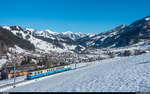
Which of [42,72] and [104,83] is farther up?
[42,72]

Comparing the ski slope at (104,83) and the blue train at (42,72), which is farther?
the blue train at (42,72)

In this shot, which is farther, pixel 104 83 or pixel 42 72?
pixel 42 72

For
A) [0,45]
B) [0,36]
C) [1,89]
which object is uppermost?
[0,36]

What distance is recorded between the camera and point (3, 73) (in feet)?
190

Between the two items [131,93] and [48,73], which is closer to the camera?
[131,93]

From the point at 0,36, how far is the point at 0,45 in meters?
40.9

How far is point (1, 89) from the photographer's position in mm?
34625

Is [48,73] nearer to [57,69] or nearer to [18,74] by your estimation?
→ [57,69]

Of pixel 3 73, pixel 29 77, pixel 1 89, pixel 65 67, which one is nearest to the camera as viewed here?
pixel 1 89

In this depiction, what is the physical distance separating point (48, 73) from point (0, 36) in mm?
158550

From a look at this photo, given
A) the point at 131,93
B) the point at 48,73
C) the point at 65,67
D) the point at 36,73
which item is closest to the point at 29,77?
the point at 36,73

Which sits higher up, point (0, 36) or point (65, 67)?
point (0, 36)

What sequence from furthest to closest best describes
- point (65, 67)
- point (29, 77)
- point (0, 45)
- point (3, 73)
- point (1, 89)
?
point (0, 45) < point (65, 67) < point (3, 73) < point (29, 77) < point (1, 89)

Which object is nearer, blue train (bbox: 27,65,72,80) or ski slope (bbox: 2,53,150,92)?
ski slope (bbox: 2,53,150,92)
